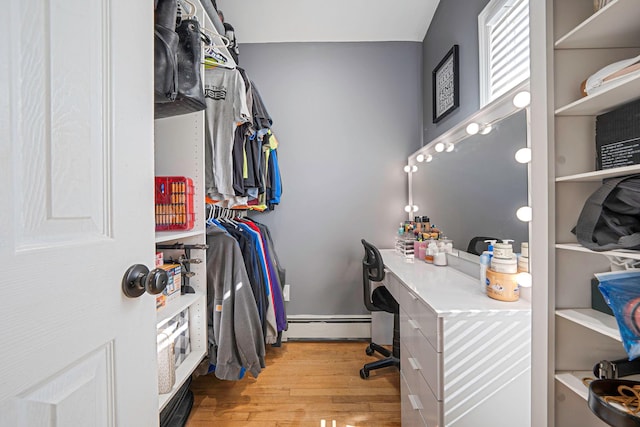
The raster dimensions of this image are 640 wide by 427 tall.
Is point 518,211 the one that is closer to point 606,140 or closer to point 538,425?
point 606,140

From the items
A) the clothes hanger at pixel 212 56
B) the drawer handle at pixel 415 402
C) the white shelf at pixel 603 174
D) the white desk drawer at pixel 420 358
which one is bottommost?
the drawer handle at pixel 415 402

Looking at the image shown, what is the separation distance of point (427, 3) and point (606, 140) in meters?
2.05

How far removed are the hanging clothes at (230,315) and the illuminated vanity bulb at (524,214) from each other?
1351 mm

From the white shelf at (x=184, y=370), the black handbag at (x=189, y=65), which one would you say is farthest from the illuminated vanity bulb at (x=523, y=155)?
the white shelf at (x=184, y=370)

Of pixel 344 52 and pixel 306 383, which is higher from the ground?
pixel 344 52

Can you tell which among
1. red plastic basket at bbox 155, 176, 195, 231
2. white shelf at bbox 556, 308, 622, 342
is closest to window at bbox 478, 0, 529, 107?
white shelf at bbox 556, 308, 622, 342

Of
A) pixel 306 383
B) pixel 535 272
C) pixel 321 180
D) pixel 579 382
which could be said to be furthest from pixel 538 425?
pixel 321 180

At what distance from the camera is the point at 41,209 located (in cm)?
42

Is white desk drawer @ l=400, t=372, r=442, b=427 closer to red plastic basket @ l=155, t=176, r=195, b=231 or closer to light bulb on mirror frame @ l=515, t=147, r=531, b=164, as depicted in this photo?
light bulb on mirror frame @ l=515, t=147, r=531, b=164

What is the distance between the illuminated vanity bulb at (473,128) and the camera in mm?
1617

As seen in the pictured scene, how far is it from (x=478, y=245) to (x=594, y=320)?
842 mm

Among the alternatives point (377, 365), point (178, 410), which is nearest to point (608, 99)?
point (377, 365)

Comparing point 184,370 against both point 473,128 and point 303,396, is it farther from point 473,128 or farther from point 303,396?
point 473,128

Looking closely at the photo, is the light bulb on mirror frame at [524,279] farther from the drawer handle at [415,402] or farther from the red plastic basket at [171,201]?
the red plastic basket at [171,201]
